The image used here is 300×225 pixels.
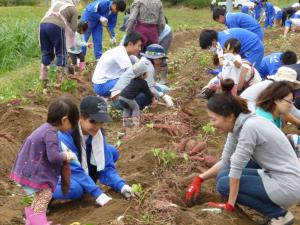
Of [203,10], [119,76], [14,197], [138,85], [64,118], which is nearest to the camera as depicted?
[64,118]

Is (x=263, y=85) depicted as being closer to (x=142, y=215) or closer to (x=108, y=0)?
(x=142, y=215)

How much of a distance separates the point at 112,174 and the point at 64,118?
2.89ft

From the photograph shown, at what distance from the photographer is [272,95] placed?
4.29 metres

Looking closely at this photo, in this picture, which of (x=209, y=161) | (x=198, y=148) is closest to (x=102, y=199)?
(x=209, y=161)

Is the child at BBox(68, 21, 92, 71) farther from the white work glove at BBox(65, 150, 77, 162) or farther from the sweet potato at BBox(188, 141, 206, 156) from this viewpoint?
the white work glove at BBox(65, 150, 77, 162)

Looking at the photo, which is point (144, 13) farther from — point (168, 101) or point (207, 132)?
point (207, 132)

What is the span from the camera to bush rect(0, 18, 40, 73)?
11922 mm

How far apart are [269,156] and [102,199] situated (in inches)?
52.3

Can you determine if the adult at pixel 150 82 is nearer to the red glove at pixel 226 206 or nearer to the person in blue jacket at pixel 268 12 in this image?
the red glove at pixel 226 206

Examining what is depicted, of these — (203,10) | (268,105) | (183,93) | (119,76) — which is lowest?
(203,10)

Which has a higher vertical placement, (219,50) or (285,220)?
(219,50)

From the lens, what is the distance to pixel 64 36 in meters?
8.25

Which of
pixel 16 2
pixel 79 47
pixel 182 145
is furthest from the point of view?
pixel 16 2

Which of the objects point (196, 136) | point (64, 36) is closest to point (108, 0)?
point (64, 36)
